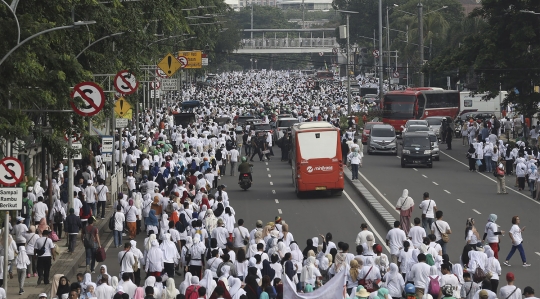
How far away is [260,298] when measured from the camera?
1927cm

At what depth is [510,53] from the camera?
5506 centimetres

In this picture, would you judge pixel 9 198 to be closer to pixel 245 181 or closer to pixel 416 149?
pixel 245 181

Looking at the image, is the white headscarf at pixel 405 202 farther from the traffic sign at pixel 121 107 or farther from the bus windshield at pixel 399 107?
the bus windshield at pixel 399 107

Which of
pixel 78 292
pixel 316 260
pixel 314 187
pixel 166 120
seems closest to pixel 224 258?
pixel 316 260

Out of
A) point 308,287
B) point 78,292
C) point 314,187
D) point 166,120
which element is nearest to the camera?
point 78,292

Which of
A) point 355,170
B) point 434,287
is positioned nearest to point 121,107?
point 355,170

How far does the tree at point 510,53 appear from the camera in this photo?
54.7 m

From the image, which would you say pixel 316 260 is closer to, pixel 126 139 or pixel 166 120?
pixel 126 139

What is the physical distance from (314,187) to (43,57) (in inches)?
663

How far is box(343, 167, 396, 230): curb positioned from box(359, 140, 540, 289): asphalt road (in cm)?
28

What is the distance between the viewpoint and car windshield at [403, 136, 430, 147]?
4825cm

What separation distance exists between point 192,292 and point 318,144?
1971cm

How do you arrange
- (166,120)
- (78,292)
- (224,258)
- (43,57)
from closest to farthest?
(78,292)
(224,258)
(43,57)
(166,120)

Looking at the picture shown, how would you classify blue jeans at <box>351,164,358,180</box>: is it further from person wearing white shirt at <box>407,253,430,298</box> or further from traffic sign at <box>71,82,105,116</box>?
person wearing white shirt at <box>407,253,430,298</box>
